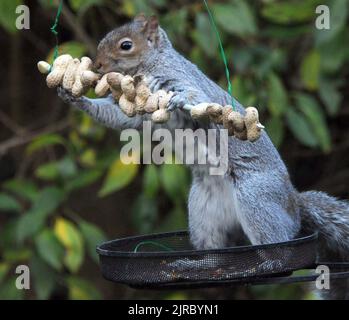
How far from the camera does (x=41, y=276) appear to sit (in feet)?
6.84

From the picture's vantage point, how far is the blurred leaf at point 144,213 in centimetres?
220

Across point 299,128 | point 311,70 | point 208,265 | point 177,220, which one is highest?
point 311,70

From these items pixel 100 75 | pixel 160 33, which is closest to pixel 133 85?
pixel 100 75

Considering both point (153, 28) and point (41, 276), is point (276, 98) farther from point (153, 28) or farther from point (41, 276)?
point (41, 276)

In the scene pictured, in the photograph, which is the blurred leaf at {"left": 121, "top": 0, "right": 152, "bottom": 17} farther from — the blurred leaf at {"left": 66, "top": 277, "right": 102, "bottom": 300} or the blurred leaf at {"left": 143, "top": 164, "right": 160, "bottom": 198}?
the blurred leaf at {"left": 66, "top": 277, "right": 102, "bottom": 300}

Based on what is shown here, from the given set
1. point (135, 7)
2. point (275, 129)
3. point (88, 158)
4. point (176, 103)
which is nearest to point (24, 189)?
point (88, 158)

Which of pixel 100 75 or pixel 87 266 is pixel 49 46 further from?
pixel 100 75

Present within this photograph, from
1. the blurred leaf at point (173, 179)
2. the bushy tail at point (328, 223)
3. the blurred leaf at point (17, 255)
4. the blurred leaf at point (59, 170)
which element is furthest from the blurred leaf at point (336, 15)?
the blurred leaf at point (17, 255)

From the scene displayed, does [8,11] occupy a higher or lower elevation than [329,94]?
higher

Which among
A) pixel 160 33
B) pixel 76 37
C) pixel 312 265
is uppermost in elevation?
pixel 76 37

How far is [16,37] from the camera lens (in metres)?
2.62

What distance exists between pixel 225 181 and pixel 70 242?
2.47ft

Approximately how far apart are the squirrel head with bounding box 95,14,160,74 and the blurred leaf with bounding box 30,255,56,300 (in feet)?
2.70

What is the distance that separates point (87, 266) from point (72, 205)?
24cm
